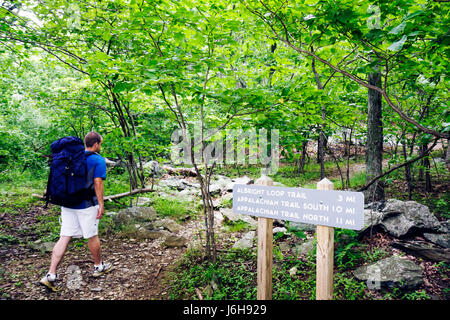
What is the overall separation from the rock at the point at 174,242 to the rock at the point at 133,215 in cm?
118

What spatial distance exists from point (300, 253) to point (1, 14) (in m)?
6.37

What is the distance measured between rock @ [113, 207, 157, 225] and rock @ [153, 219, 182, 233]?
0.27 metres

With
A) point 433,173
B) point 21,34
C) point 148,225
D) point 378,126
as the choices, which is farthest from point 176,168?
point 433,173

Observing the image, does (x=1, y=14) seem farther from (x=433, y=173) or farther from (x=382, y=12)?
(x=433, y=173)

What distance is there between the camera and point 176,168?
36.7 feet

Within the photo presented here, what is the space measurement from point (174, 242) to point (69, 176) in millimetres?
2217

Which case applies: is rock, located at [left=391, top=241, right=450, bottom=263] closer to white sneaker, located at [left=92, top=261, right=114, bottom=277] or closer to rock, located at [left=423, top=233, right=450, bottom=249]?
rock, located at [left=423, top=233, right=450, bottom=249]

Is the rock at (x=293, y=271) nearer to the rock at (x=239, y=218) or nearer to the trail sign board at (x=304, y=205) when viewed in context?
the trail sign board at (x=304, y=205)

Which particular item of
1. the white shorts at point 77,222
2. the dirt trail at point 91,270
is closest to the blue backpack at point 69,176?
the white shorts at point 77,222

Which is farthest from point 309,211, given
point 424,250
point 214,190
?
point 214,190

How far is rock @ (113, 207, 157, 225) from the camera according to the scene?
5.46 m

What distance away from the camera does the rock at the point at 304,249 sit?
12.9ft

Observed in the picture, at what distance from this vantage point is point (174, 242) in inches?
185

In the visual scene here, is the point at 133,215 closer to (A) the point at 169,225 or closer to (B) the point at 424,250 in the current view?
(A) the point at 169,225
